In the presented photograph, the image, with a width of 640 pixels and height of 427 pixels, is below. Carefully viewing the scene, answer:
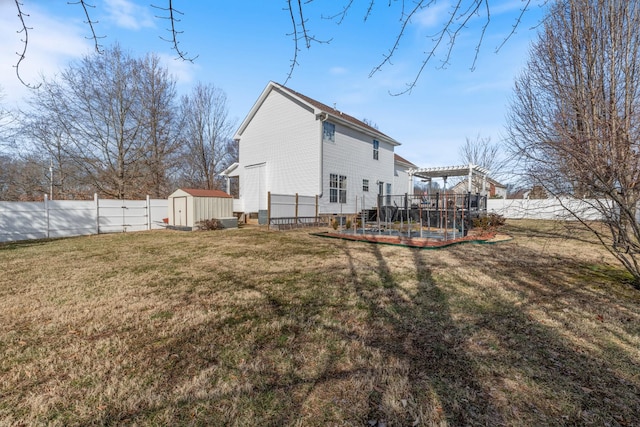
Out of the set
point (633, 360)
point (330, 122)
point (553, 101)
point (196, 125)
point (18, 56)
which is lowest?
point (633, 360)

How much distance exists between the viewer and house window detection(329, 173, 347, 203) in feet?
50.9

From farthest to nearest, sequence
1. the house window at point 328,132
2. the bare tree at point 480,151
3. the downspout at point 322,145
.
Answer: the bare tree at point 480,151, the house window at point 328,132, the downspout at point 322,145

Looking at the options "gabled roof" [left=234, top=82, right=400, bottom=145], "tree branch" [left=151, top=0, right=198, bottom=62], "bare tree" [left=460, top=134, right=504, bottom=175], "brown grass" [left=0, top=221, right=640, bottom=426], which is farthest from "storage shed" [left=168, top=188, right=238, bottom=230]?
"bare tree" [left=460, top=134, right=504, bottom=175]

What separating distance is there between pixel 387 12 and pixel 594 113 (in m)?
4.58

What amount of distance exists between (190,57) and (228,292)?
327cm

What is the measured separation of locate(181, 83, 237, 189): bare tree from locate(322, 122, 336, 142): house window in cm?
1687

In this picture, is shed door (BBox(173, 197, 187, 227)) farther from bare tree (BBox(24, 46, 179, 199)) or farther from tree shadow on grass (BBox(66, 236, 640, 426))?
tree shadow on grass (BBox(66, 236, 640, 426))

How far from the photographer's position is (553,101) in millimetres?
6973

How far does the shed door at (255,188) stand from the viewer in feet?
55.3

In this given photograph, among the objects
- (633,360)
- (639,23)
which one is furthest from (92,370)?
(639,23)

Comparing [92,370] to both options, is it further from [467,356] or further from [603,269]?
[603,269]

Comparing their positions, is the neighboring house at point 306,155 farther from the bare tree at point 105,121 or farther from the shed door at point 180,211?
the bare tree at point 105,121

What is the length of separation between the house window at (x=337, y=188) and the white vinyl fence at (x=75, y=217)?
366 inches

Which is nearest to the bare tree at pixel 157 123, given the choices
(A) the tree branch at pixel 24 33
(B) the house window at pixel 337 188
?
(B) the house window at pixel 337 188
